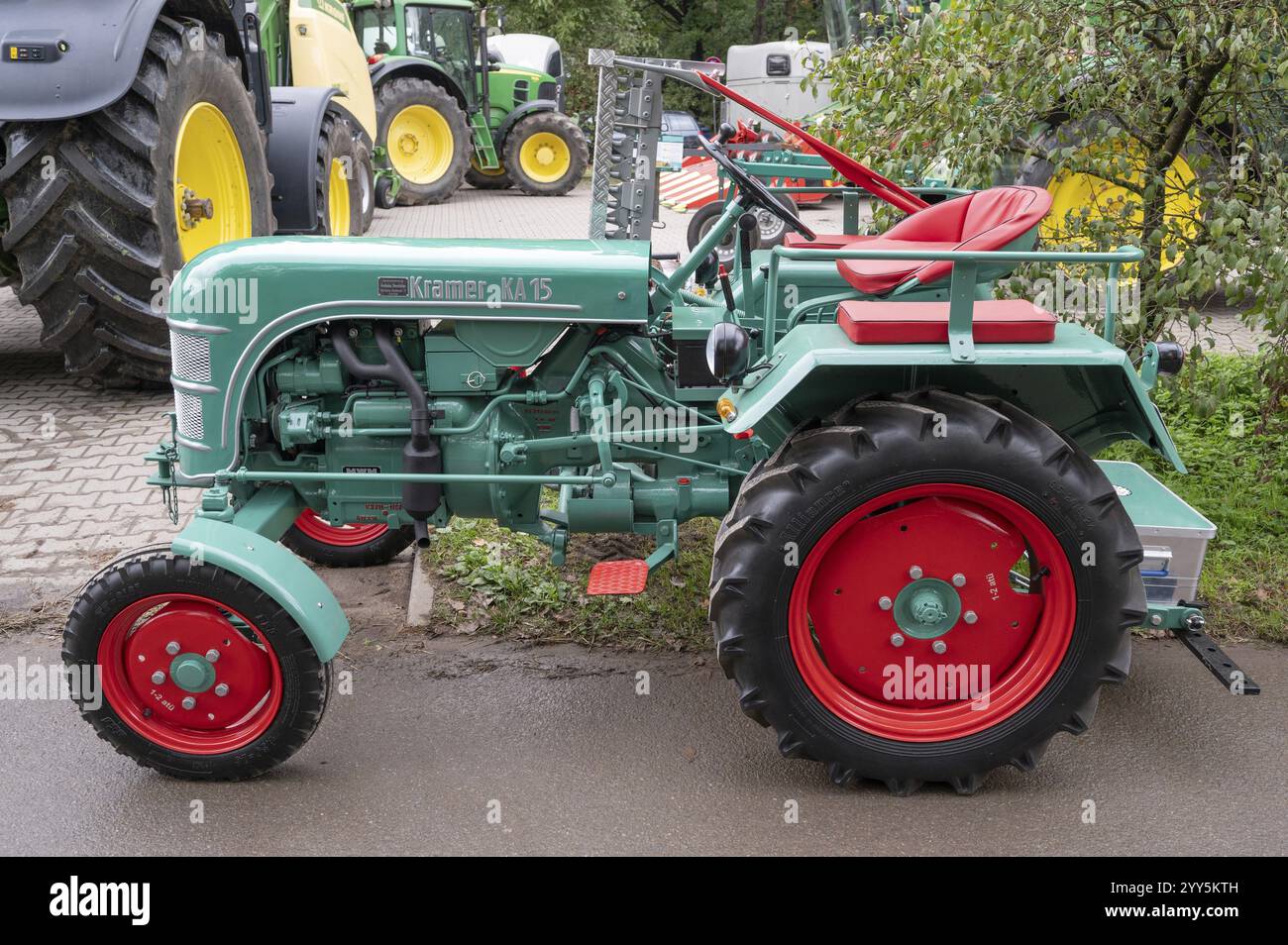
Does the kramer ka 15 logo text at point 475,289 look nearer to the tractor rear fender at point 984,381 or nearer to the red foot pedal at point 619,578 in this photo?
the tractor rear fender at point 984,381

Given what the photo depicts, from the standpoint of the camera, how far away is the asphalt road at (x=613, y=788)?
2.71 meters

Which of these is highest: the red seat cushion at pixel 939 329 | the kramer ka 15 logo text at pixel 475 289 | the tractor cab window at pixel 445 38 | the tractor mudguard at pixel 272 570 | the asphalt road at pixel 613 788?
the tractor cab window at pixel 445 38

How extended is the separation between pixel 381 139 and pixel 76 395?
26.2 feet

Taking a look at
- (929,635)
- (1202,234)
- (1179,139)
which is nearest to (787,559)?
(929,635)

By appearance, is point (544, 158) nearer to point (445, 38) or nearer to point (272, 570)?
point (445, 38)

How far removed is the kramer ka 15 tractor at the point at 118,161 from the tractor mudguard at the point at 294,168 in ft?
2.65

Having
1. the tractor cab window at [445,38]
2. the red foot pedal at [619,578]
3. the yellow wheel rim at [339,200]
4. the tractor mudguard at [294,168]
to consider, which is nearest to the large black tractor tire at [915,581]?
the red foot pedal at [619,578]

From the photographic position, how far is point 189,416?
125 inches

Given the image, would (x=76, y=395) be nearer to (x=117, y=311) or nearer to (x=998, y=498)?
(x=117, y=311)

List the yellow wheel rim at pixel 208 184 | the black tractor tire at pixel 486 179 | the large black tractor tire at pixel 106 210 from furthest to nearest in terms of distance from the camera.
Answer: the black tractor tire at pixel 486 179 → the yellow wheel rim at pixel 208 184 → the large black tractor tire at pixel 106 210

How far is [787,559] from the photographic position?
2.70m

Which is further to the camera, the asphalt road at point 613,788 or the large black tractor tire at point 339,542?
the large black tractor tire at point 339,542

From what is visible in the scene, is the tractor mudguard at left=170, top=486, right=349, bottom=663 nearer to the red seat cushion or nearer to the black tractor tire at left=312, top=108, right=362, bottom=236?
the red seat cushion

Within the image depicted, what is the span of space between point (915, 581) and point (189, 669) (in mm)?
1835
